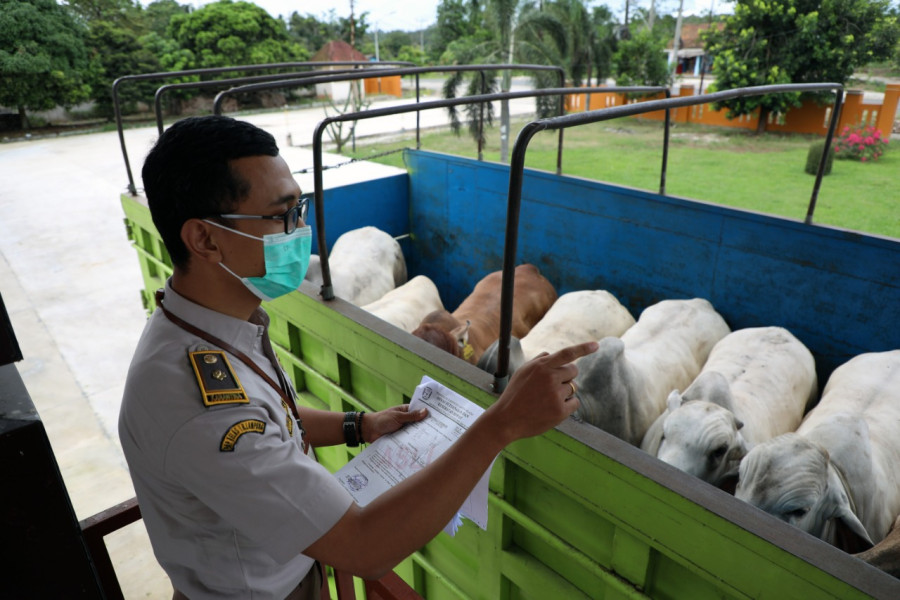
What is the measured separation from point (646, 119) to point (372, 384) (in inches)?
960

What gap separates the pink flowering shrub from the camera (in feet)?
49.9

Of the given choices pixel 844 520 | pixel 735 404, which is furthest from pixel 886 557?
pixel 735 404

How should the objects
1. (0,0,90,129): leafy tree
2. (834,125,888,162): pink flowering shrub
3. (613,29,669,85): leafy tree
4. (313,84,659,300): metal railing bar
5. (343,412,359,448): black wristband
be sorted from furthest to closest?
(613,29,669,85): leafy tree → (834,125,888,162): pink flowering shrub → (0,0,90,129): leafy tree → (313,84,659,300): metal railing bar → (343,412,359,448): black wristband

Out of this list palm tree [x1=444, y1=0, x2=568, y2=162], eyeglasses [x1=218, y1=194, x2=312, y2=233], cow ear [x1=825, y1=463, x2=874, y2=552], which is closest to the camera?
eyeglasses [x1=218, y1=194, x2=312, y2=233]

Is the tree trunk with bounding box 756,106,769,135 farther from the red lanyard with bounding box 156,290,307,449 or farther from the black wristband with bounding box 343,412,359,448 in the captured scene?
the red lanyard with bounding box 156,290,307,449

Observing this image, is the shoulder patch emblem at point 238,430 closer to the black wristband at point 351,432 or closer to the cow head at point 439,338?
the black wristband at point 351,432

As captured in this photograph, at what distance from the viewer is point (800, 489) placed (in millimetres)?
2090

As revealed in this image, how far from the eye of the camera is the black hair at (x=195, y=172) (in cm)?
132

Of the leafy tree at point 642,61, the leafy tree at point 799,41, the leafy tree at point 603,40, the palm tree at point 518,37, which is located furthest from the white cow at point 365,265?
the leafy tree at point 603,40

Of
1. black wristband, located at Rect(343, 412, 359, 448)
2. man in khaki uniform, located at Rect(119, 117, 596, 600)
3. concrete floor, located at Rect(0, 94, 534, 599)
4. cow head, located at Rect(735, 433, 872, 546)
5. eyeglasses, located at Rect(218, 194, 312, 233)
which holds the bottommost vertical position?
concrete floor, located at Rect(0, 94, 534, 599)

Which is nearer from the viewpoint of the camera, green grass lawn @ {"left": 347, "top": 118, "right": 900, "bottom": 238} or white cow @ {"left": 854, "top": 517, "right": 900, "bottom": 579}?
white cow @ {"left": 854, "top": 517, "right": 900, "bottom": 579}

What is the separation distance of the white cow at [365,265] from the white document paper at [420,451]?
2.84 metres

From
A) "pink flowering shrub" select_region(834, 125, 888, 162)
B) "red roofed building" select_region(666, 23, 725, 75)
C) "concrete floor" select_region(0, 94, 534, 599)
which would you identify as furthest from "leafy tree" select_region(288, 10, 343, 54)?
"pink flowering shrub" select_region(834, 125, 888, 162)

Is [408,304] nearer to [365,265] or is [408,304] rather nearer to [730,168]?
[365,265]
